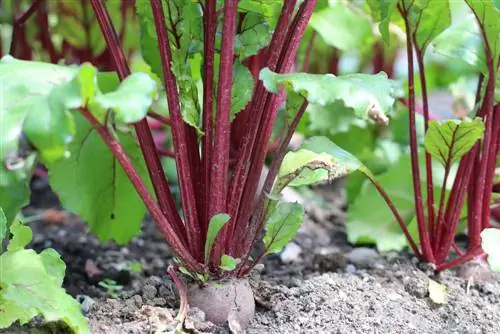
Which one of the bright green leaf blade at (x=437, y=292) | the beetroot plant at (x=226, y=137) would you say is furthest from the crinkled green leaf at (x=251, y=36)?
the bright green leaf blade at (x=437, y=292)

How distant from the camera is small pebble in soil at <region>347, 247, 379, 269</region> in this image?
Answer: 1745mm

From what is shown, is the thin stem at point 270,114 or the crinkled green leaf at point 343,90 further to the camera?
the thin stem at point 270,114

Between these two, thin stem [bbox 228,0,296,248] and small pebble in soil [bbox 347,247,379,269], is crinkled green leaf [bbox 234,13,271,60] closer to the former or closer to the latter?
thin stem [bbox 228,0,296,248]

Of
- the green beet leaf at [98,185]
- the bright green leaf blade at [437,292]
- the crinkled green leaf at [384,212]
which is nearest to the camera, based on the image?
the bright green leaf blade at [437,292]

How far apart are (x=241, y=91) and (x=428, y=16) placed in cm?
44

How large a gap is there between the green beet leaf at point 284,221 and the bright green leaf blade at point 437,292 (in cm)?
33

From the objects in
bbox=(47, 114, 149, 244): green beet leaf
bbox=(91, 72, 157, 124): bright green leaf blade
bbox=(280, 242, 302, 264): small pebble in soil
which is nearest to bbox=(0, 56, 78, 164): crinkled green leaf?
bbox=(91, 72, 157, 124): bright green leaf blade

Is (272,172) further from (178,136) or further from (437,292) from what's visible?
(437,292)

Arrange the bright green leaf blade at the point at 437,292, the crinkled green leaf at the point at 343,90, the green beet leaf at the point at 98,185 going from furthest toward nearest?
1. the green beet leaf at the point at 98,185
2. the bright green leaf blade at the point at 437,292
3. the crinkled green leaf at the point at 343,90

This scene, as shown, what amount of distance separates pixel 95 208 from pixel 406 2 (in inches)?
30.9

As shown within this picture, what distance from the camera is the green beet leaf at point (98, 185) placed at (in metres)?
1.63

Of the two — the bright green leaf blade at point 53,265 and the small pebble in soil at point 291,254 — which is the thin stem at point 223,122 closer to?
the bright green leaf blade at point 53,265

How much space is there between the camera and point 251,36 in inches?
52.2

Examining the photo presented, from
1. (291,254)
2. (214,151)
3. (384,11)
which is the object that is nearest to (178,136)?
(214,151)
